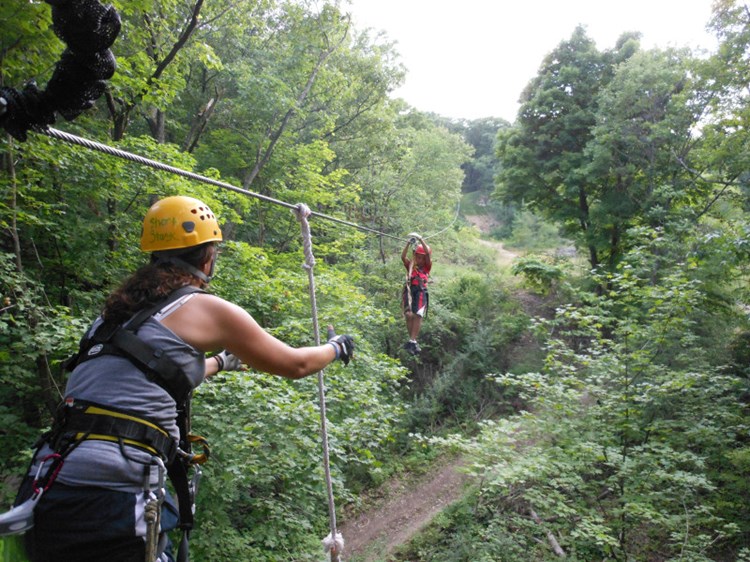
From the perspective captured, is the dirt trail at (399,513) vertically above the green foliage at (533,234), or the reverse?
the green foliage at (533,234)

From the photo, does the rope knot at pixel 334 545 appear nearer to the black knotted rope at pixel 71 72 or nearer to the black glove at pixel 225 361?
the black glove at pixel 225 361

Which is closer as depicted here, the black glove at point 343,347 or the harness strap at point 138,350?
the harness strap at point 138,350

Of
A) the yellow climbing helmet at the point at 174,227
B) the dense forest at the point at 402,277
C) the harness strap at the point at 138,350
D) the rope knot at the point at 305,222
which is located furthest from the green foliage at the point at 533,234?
the harness strap at the point at 138,350

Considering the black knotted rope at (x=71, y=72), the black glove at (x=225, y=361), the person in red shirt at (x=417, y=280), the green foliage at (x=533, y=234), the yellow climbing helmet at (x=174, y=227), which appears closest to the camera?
the black knotted rope at (x=71, y=72)

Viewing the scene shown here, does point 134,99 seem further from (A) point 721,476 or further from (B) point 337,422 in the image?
(A) point 721,476

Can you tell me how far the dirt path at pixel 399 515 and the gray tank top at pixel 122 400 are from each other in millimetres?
7003

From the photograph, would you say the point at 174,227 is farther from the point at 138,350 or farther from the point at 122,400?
the point at 122,400

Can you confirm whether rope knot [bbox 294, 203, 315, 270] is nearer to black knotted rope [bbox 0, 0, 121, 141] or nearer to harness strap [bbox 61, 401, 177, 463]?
black knotted rope [bbox 0, 0, 121, 141]

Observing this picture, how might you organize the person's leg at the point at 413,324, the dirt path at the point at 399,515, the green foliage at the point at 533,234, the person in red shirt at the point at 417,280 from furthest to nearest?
the green foliage at the point at 533,234
the dirt path at the point at 399,515
the person's leg at the point at 413,324
the person in red shirt at the point at 417,280

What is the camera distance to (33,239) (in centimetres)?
615

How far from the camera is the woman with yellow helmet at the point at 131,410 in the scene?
4.25 feet

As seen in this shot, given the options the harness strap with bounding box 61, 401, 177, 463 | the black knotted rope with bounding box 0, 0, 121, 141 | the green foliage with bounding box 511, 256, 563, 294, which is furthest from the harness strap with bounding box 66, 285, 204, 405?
the green foliage with bounding box 511, 256, 563, 294

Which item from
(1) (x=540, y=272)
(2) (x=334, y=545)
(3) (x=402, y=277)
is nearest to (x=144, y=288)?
(2) (x=334, y=545)

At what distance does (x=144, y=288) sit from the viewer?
5.03 ft
